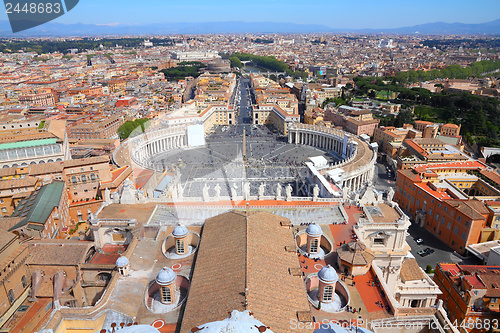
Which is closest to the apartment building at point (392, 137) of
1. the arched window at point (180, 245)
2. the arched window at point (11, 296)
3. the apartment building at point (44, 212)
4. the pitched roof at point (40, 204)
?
the arched window at point (180, 245)

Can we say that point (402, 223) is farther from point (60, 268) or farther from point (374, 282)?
point (60, 268)

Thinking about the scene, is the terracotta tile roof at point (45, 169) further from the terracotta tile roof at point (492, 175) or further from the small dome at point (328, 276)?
the terracotta tile roof at point (492, 175)

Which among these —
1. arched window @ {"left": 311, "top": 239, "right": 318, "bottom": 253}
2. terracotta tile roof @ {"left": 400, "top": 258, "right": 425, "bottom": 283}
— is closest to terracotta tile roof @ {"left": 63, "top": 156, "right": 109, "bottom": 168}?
arched window @ {"left": 311, "top": 239, "right": 318, "bottom": 253}

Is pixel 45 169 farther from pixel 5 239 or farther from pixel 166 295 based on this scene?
pixel 166 295

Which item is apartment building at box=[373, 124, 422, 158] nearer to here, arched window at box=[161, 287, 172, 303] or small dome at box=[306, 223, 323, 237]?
small dome at box=[306, 223, 323, 237]

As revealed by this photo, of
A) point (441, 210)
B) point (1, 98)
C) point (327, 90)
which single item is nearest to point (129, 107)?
point (1, 98)

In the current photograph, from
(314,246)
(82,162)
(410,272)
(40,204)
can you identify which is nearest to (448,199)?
(410,272)
